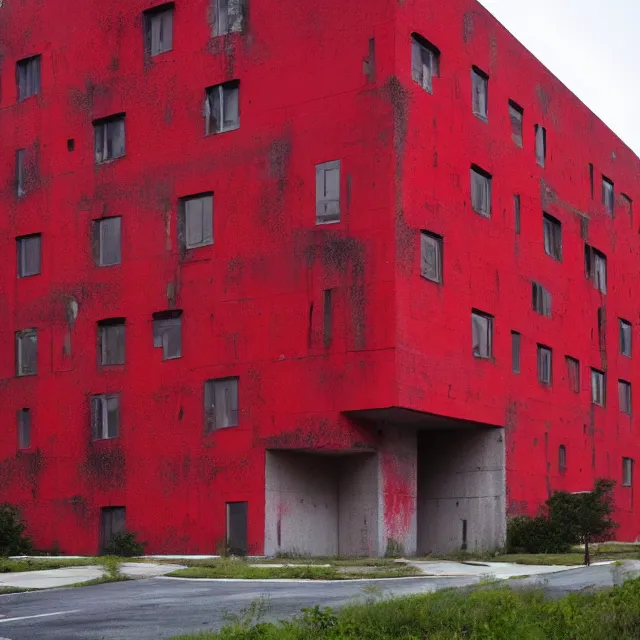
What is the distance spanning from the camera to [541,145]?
42.2 metres

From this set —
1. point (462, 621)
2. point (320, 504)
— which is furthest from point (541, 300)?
point (462, 621)

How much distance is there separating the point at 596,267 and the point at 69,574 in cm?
2739

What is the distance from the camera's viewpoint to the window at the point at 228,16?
35.6 meters

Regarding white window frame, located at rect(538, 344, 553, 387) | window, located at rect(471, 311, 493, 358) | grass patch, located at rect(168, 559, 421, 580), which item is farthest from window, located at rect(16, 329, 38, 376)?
white window frame, located at rect(538, 344, 553, 387)

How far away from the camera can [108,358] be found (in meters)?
36.7

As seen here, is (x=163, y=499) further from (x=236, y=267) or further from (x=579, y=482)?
(x=579, y=482)

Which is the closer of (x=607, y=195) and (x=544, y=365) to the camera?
(x=544, y=365)

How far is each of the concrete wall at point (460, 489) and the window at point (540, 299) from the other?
5.28 m

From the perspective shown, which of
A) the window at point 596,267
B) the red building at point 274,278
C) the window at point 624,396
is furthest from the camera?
the window at point 624,396

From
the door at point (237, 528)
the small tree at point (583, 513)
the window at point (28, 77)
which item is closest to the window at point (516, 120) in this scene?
the small tree at point (583, 513)

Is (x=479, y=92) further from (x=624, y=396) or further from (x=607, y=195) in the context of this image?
(x=624, y=396)

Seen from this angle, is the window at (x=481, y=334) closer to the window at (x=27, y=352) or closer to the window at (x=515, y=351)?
the window at (x=515, y=351)

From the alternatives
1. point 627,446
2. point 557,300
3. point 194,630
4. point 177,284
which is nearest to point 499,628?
point 194,630

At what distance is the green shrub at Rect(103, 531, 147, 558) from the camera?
3388cm
